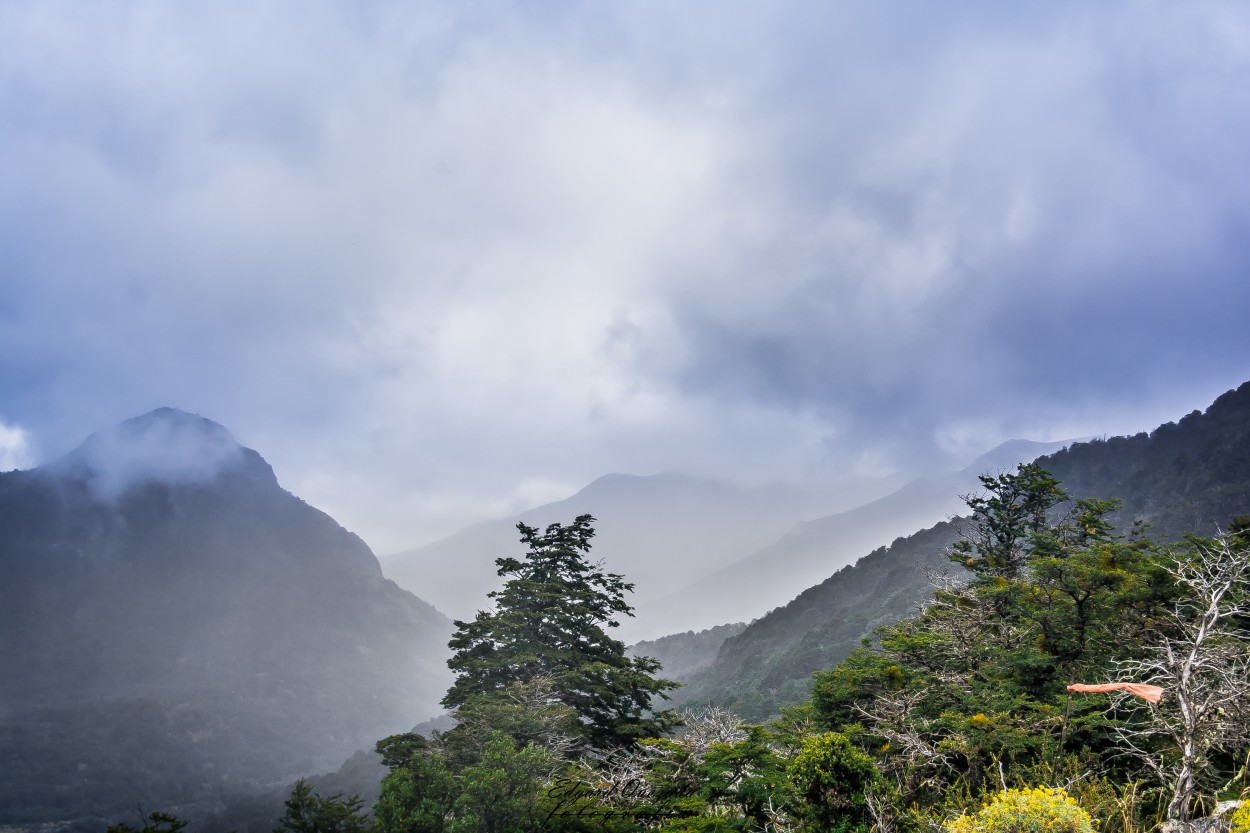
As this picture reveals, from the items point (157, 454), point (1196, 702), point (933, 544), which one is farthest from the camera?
point (157, 454)

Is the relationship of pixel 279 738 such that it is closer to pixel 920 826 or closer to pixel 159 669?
pixel 159 669

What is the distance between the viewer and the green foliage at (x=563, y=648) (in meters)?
19.5

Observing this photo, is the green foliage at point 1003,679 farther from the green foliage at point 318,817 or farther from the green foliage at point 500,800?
the green foliage at point 318,817

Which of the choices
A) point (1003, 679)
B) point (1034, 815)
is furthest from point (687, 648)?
point (1034, 815)

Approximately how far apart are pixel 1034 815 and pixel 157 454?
171227 mm

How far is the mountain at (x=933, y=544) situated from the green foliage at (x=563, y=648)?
14247 millimetres

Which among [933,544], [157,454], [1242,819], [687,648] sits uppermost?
[157,454]

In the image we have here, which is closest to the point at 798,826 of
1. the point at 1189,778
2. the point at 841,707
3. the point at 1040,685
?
the point at 1189,778

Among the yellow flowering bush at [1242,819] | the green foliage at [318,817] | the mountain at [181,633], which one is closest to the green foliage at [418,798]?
the green foliage at [318,817]

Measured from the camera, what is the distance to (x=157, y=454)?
135 metres

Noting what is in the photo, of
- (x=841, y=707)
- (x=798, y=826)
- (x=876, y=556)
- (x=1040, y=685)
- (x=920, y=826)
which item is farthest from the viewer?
(x=876, y=556)

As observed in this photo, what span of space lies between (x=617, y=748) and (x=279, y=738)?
101 metres

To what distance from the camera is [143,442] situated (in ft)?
439

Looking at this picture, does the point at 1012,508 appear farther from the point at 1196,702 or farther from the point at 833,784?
the point at 833,784
